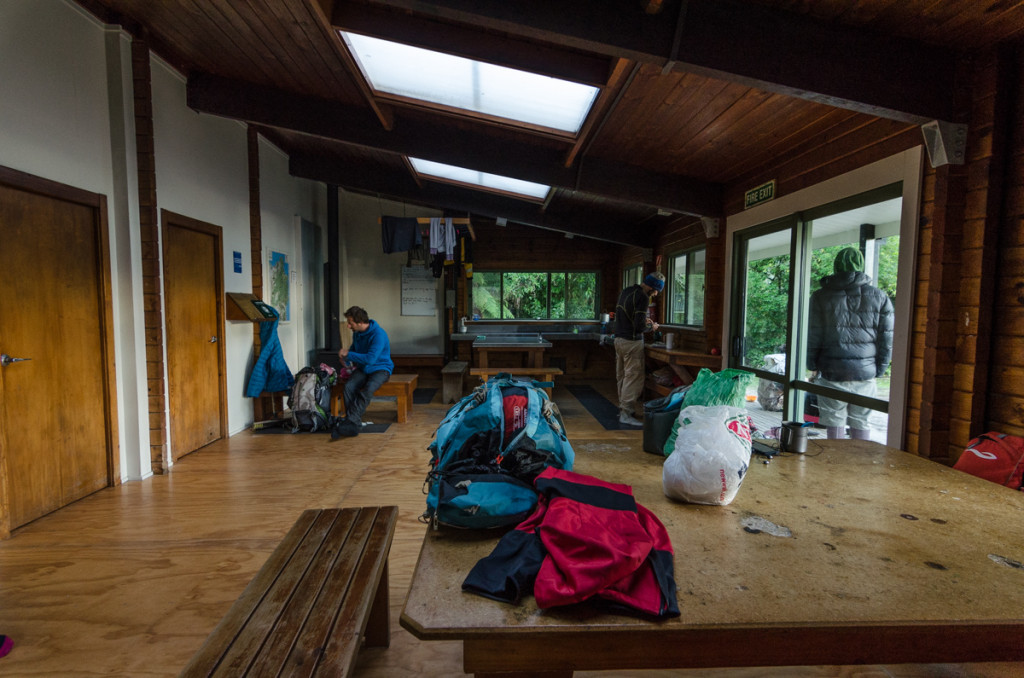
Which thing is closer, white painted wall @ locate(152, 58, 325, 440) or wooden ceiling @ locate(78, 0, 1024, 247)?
wooden ceiling @ locate(78, 0, 1024, 247)

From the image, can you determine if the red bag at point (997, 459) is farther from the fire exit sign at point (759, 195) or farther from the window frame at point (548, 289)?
the window frame at point (548, 289)

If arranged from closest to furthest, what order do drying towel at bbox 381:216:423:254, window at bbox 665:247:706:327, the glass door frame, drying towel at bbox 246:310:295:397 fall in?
the glass door frame, drying towel at bbox 246:310:295:397, window at bbox 665:247:706:327, drying towel at bbox 381:216:423:254

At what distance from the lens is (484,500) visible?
4.59 ft

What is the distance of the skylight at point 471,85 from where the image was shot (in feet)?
10.7

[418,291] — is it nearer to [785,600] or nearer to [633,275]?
[633,275]

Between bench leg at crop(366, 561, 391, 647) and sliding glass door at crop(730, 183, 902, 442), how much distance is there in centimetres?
303

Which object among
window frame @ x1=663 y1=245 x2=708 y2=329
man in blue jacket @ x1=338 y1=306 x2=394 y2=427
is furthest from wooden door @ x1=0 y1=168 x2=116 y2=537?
window frame @ x1=663 y1=245 x2=708 y2=329

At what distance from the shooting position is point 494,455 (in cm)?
174

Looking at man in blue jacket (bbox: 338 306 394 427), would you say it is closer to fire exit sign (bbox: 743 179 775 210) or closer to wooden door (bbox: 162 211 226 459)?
wooden door (bbox: 162 211 226 459)

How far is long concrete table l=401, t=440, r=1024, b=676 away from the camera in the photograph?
3.43ft

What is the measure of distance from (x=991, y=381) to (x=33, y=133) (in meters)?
5.51

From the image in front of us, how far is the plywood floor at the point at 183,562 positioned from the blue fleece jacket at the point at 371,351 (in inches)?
45.3

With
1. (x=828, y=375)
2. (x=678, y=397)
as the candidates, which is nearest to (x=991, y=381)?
(x=828, y=375)

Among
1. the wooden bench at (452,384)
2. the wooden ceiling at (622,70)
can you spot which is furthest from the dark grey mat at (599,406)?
the wooden ceiling at (622,70)
